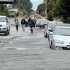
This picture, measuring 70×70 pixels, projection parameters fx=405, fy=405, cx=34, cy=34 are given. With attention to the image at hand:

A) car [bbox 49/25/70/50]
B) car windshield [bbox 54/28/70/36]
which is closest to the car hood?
car [bbox 49/25/70/50]

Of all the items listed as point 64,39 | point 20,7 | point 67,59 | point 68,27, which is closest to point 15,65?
point 67,59

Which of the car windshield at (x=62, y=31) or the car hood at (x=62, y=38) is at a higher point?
the car windshield at (x=62, y=31)

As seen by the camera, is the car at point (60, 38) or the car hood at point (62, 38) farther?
the car hood at point (62, 38)

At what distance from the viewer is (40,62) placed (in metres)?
13.6

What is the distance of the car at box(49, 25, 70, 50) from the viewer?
22.4 metres

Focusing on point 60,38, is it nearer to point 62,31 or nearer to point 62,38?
point 62,38

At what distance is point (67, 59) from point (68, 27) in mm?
10125

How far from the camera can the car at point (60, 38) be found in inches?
881

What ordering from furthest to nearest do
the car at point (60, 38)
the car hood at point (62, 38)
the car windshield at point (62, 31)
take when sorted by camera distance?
the car windshield at point (62, 31), the car hood at point (62, 38), the car at point (60, 38)

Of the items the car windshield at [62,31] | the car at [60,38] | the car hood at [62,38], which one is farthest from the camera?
the car windshield at [62,31]

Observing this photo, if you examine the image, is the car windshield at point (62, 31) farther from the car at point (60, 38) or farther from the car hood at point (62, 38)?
the car hood at point (62, 38)

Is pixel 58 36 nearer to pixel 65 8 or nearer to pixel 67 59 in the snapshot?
pixel 67 59

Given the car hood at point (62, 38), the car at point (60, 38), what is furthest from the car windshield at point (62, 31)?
the car hood at point (62, 38)

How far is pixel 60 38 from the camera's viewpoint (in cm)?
2261
